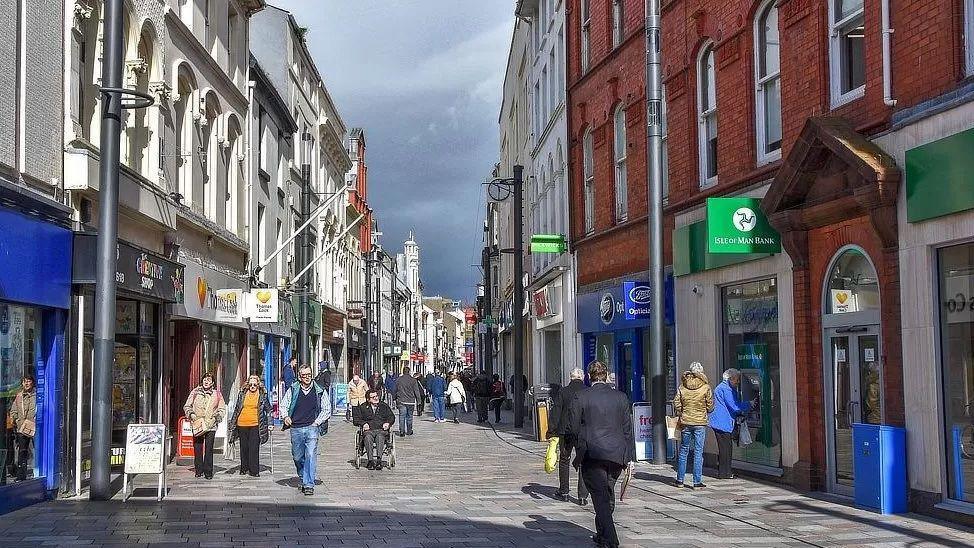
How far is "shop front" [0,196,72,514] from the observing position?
13.7 metres

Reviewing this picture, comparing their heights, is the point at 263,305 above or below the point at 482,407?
above

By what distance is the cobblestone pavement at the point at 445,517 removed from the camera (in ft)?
37.8

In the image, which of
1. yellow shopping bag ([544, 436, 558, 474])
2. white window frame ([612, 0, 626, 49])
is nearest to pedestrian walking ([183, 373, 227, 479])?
yellow shopping bag ([544, 436, 558, 474])

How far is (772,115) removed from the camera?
17.8m

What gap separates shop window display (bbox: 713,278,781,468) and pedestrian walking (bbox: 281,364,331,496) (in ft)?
22.1

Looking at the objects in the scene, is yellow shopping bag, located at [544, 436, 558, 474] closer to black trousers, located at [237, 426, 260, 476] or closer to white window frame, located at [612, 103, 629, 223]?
black trousers, located at [237, 426, 260, 476]

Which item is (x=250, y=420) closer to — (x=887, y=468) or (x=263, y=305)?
(x=263, y=305)

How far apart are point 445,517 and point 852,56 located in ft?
26.0

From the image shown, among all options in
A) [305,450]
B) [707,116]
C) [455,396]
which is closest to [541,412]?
[707,116]

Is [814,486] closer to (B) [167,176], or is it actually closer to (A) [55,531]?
(A) [55,531]

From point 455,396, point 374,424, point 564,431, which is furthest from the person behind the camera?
point 455,396

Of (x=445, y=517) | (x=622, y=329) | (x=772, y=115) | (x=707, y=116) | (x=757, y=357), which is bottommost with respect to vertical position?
(x=445, y=517)

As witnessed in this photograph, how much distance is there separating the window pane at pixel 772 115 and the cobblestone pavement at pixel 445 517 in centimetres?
517

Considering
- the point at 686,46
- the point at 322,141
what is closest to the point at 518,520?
the point at 686,46
